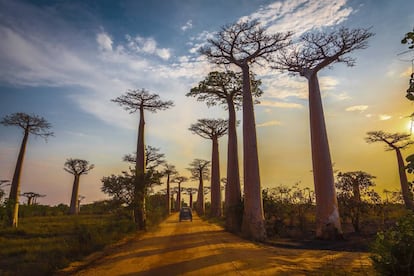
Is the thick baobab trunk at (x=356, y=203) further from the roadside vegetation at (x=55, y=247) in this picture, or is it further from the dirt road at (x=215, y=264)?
the roadside vegetation at (x=55, y=247)

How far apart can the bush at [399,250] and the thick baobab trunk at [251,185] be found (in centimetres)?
719

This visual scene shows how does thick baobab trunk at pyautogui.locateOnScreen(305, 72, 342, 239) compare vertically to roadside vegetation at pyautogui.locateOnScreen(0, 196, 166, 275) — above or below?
above

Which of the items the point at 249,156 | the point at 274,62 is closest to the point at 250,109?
the point at 249,156

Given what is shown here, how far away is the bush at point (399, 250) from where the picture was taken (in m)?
3.67

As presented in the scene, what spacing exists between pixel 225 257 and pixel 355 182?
1037cm

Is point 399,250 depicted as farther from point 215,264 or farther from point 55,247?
point 55,247

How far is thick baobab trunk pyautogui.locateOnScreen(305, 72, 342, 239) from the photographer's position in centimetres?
1089

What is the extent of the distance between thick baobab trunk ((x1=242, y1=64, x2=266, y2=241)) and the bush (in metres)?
7.19

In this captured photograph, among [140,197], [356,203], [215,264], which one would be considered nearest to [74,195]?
[140,197]

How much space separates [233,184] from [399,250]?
39.9ft

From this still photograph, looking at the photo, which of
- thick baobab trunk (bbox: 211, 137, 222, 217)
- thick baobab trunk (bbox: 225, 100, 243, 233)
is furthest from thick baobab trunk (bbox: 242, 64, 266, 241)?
thick baobab trunk (bbox: 211, 137, 222, 217)

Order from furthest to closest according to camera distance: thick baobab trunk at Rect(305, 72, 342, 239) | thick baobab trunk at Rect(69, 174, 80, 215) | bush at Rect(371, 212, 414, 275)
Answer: thick baobab trunk at Rect(69, 174, 80, 215) < thick baobab trunk at Rect(305, 72, 342, 239) < bush at Rect(371, 212, 414, 275)

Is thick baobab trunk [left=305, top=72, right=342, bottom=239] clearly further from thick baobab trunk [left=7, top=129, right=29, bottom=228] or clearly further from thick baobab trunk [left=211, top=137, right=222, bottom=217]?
thick baobab trunk [left=7, top=129, right=29, bottom=228]

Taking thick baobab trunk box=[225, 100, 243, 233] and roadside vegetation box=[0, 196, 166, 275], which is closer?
roadside vegetation box=[0, 196, 166, 275]
